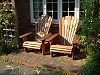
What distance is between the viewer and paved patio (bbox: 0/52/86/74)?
5.91 metres

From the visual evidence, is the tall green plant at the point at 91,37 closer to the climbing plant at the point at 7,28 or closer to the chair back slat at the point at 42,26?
the chair back slat at the point at 42,26

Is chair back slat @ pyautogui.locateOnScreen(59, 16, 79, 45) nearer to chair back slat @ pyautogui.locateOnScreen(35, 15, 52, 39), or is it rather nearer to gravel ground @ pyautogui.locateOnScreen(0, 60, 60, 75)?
chair back slat @ pyautogui.locateOnScreen(35, 15, 52, 39)

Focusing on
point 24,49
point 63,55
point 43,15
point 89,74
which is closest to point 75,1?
point 43,15

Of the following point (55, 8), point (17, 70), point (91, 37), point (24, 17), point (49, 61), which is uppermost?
point (55, 8)

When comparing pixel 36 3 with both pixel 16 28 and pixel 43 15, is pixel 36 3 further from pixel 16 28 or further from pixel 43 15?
pixel 16 28

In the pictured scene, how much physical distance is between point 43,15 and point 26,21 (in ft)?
2.33

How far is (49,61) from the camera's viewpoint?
6438 millimetres

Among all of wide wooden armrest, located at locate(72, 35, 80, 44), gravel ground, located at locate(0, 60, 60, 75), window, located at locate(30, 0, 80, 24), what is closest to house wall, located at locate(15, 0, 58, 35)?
window, located at locate(30, 0, 80, 24)

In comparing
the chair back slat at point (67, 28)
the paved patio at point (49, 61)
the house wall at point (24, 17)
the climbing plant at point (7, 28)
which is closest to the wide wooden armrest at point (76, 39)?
the chair back slat at point (67, 28)

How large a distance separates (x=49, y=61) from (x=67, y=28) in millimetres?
1365

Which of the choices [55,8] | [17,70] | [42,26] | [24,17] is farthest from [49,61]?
[24,17]

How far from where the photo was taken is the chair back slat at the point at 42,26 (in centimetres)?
745

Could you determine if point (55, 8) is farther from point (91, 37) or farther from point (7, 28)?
point (91, 37)

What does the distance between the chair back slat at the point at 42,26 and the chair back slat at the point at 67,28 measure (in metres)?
0.51
